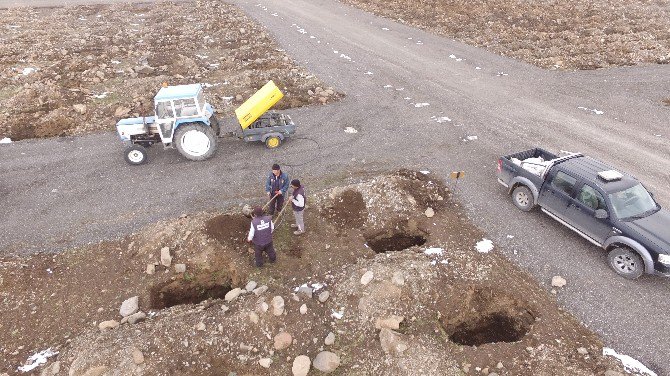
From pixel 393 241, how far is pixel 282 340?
4124 millimetres

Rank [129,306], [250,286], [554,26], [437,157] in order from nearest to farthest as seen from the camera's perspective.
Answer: [129,306] < [250,286] < [437,157] < [554,26]

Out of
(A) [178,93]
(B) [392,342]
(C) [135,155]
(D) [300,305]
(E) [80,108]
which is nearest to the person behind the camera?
(B) [392,342]

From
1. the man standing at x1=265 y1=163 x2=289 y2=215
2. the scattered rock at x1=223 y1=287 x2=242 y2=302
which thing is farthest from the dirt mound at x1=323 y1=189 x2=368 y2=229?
the scattered rock at x1=223 y1=287 x2=242 y2=302

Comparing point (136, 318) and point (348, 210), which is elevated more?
point (348, 210)

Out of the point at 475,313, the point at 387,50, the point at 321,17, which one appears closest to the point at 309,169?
the point at 475,313

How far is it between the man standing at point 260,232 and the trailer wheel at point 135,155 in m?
6.36

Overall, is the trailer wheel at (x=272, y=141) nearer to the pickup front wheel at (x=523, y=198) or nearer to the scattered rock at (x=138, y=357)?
the pickup front wheel at (x=523, y=198)

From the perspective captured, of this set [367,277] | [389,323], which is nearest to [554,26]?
[367,277]

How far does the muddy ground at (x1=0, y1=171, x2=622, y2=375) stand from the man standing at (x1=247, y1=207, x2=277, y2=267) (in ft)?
1.75

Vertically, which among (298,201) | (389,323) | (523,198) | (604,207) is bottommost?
(389,323)

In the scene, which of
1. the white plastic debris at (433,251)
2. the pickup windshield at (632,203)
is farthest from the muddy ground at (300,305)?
the pickup windshield at (632,203)

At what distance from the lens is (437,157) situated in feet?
45.3

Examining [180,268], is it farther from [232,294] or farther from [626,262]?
[626,262]

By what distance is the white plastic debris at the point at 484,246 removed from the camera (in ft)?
33.0
